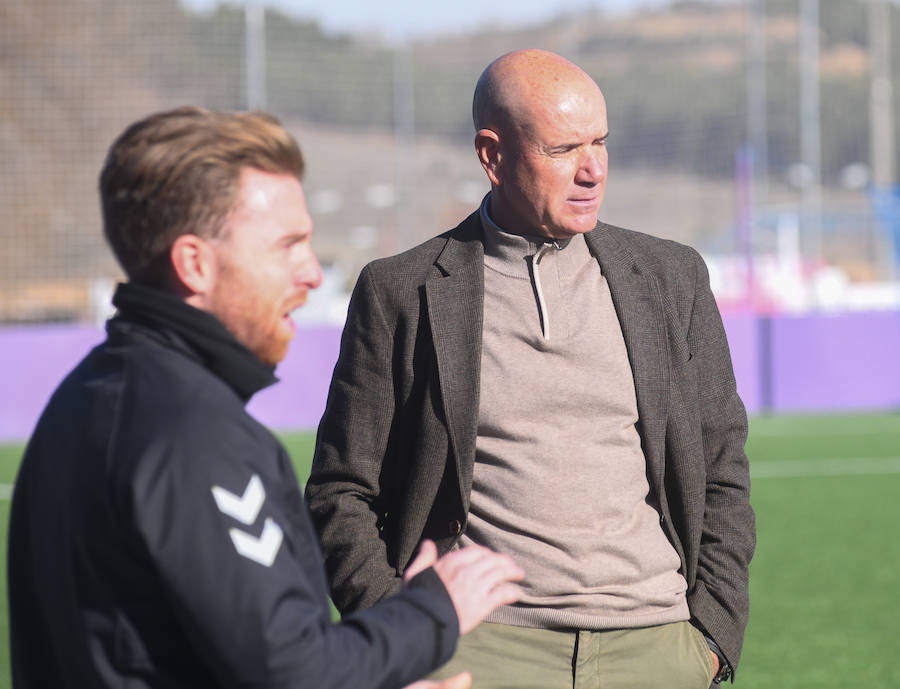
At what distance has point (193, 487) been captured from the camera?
1.68 meters

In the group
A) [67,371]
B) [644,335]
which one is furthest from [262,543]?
[67,371]

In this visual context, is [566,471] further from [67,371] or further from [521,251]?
[67,371]

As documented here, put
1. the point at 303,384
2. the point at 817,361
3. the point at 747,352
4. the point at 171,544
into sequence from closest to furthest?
the point at 171,544, the point at 303,384, the point at 747,352, the point at 817,361

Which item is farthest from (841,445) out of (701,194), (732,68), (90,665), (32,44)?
(90,665)

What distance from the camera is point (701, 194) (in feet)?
79.6

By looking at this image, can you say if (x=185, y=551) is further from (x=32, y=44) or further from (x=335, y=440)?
(x=32, y=44)

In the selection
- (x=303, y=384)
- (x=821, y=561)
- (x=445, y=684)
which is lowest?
(x=821, y=561)

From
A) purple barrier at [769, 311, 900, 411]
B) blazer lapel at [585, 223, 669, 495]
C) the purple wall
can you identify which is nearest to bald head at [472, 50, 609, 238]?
blazer lapel at [585, 223, 669, 495]

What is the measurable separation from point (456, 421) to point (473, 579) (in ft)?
3.49

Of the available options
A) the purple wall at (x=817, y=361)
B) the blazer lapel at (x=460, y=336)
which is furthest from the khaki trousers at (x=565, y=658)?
the purple wall at (x=817, y=361)

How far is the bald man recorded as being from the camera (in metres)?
2.96

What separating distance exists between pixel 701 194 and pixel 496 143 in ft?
70.8

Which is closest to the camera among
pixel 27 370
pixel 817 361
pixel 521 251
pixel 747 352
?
pixel 521 251

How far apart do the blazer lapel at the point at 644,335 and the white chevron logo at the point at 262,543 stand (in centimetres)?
143
